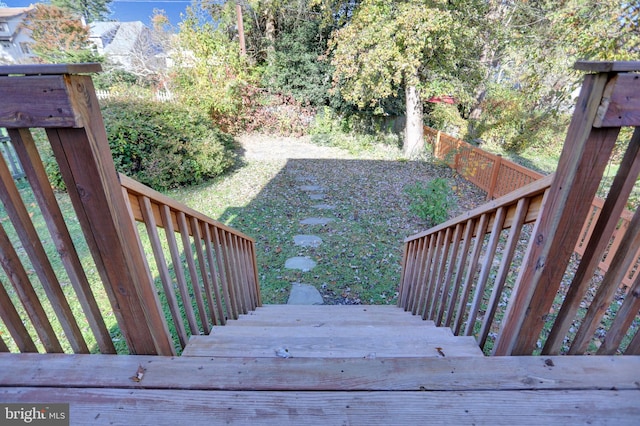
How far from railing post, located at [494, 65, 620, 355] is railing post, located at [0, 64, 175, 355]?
1.26 metres

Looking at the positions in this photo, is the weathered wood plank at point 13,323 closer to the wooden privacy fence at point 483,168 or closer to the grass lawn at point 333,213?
the grass lawn at point 333,213

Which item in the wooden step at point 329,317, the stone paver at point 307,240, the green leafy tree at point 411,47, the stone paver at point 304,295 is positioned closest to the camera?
the wooden step at point 329,317

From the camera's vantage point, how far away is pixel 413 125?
8500mm

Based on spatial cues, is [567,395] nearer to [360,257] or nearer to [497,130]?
[360,257]

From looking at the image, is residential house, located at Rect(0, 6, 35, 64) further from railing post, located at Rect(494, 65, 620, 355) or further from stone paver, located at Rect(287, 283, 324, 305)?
railing post, located at Rect(494, 65, 620, 355)

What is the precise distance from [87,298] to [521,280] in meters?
1.55

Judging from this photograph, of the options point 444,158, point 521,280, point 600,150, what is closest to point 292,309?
point 521,280

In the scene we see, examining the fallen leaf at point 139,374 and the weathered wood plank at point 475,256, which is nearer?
the fallen leaf at point 139,374

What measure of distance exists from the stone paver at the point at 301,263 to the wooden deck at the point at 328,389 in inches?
101

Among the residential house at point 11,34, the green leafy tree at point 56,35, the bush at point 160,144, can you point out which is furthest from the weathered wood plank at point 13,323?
the residential house at point 11,34

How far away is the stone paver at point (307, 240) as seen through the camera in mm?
4277

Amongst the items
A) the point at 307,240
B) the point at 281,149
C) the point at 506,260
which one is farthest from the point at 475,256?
the point at 281,149

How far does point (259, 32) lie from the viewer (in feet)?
38.7

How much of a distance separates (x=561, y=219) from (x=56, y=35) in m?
22.1
